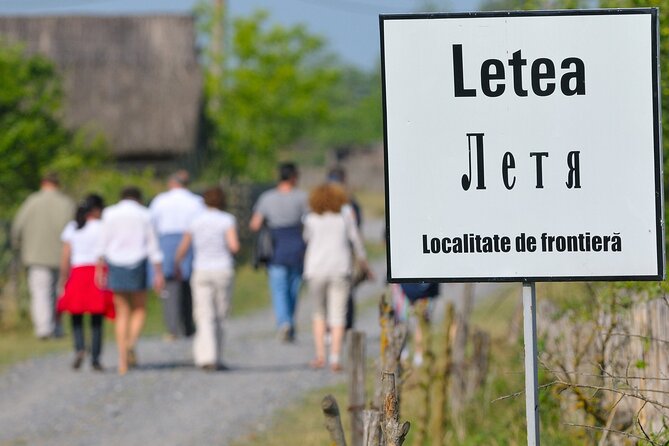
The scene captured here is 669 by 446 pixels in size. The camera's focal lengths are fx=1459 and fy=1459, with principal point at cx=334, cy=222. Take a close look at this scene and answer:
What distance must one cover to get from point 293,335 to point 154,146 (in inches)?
991

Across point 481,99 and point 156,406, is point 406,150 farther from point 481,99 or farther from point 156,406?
point 156,406

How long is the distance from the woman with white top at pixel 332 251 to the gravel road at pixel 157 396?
1.71 ft

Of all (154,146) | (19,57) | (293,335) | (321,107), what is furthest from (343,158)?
(293,335)

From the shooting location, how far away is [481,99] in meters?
4.71

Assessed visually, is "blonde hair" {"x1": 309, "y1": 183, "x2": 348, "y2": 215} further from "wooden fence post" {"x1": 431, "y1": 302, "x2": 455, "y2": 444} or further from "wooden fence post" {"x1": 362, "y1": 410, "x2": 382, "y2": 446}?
"wooden fence post" {"x1": 362, "y1": 410, "x2": 382, "y2": 446}

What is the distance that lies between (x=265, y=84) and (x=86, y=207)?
38556 mm

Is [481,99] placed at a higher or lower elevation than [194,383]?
higher

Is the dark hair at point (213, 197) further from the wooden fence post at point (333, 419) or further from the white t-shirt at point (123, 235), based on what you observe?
the wooden fence post at point (333, 419)

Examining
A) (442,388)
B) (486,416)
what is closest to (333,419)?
(442,388)

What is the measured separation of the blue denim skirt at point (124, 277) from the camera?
13.0 metres

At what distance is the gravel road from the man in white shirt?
508 mm

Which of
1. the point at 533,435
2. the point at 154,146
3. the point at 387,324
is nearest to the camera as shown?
the point at 533,435

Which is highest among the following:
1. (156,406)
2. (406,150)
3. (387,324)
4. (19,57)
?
(19,57)

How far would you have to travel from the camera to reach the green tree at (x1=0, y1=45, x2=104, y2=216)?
64.0 ft
